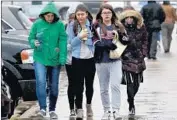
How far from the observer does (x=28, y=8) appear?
29.7 metres

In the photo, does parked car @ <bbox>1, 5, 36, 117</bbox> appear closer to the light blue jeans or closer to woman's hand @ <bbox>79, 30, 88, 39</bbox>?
woman's hand @ <bbox>79, 30, 88, 39</bbox>

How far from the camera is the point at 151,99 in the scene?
38.5ft

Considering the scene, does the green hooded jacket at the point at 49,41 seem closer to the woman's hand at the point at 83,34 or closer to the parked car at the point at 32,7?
the woman's hand at the point at 83,34

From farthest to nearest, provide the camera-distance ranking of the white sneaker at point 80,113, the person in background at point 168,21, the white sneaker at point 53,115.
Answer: the person in background at point 168,21 → the white sneaker at point 80,113 → the white sneaker at point 53,115

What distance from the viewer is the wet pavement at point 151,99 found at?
10.1 meters

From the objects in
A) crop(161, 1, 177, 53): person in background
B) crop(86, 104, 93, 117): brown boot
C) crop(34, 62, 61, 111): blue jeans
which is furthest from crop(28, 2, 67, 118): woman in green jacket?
crop(161, 1, 177, 53): person in background

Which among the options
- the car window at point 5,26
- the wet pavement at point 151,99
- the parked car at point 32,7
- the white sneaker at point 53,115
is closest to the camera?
A: the white sneaker at point 53,115

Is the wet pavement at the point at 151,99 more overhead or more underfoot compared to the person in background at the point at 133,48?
more underfoot

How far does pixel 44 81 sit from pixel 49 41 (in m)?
0.58

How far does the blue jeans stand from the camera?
31.1ft

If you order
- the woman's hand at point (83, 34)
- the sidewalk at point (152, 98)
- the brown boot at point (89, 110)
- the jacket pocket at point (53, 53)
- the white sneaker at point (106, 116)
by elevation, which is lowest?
the sidewalk at point (152, 98)

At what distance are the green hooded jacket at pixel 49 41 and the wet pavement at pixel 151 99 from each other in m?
0.99

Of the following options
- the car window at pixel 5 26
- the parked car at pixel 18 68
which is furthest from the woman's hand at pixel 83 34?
the car window at pixel 5 26

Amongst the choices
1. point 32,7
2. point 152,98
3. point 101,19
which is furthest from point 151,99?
point 32,7
